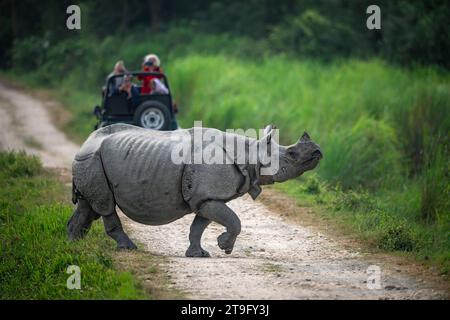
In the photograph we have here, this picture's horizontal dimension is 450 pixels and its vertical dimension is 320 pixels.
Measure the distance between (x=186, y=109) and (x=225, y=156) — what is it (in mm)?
11827

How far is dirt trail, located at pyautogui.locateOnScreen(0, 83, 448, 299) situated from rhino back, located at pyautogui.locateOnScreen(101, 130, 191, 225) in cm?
52

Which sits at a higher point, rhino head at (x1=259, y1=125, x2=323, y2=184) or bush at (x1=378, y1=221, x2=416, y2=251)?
rhino head at (x1=259, y1=125, x2=323, y2=184)

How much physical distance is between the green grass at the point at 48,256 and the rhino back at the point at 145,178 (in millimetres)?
592

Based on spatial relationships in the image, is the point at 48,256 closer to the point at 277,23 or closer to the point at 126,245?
the point at 126,245

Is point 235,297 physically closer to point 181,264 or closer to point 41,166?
point 181,264

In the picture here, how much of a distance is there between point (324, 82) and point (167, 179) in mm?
11502

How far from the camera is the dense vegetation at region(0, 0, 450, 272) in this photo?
12.2 meters

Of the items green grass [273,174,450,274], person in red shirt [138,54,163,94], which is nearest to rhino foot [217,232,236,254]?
green grass [273,174,450,274]

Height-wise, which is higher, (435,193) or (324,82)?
(324,82)

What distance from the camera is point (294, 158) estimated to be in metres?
8.72

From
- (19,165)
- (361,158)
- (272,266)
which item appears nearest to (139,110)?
(19,165)

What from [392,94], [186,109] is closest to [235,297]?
[392,94]

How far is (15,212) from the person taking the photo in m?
11.8

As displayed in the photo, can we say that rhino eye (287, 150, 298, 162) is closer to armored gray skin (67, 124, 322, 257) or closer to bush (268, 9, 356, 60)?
armored gray skin (67, 124, 322, 257)
